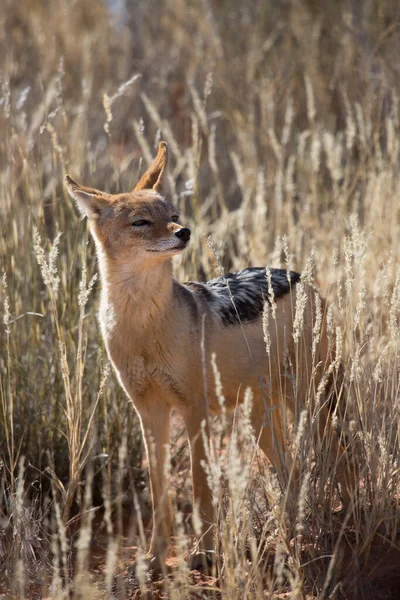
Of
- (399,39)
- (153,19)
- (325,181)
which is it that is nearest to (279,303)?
(325,181)

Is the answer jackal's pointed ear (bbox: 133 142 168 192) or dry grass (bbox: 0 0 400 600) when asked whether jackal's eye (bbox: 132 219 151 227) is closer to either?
dry grass (bbox: 0 0 400 600)

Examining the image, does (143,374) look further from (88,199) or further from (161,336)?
(88,199)

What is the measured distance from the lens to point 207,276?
499cm

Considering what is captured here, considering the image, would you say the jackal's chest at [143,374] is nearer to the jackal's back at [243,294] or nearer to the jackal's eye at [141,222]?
the jackal's back at [243,294]

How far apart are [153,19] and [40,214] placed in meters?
7.97

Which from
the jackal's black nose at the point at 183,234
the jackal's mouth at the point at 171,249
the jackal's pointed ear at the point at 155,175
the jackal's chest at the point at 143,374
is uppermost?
the jackal's pointed ear at the point at 155,175

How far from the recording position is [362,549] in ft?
10.1

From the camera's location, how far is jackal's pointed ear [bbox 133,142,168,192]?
415cm

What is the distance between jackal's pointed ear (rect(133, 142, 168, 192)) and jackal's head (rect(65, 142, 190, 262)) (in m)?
0.20

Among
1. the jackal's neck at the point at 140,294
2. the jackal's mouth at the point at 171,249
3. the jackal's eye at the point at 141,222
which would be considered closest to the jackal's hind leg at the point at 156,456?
the jackal's neck at the point at 140,294

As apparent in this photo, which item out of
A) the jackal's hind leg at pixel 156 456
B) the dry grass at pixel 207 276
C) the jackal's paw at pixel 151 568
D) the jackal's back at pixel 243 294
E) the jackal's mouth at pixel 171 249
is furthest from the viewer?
the jackal's back at pixel 243 294

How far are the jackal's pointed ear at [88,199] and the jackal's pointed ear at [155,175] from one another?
36 cm

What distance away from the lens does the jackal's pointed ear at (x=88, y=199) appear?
375 cm

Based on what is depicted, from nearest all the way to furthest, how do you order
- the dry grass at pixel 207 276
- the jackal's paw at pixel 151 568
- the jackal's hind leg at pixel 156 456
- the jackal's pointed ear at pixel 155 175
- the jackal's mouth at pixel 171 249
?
the dry grass at pixel 207 276
the jackal's mouth at pixel 171 249
the jackal's paw at pixel 151 568
the jackal's hind leg at pixel 156 456
the jackal's pointed ear at pixel 155 175
